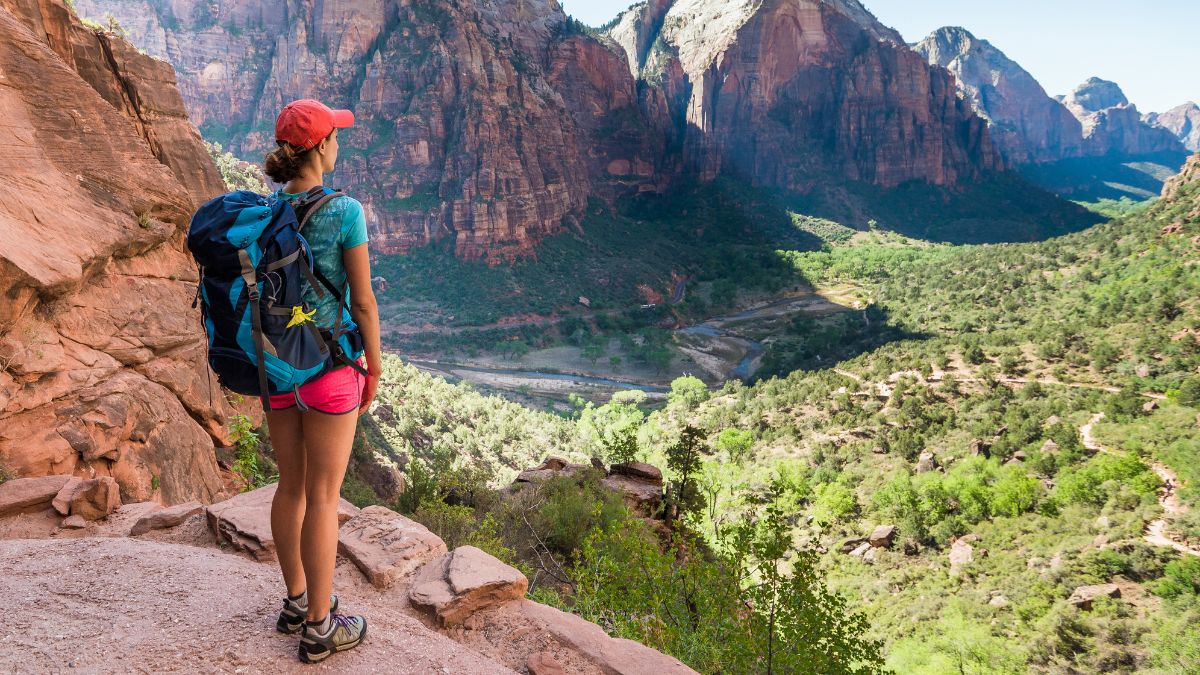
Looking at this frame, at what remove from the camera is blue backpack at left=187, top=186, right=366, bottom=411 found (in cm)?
224

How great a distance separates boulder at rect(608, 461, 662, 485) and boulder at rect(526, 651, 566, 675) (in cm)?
1199

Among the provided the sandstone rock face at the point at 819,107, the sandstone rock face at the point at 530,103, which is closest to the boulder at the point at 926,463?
the sandstone rock face at the point at 530,103

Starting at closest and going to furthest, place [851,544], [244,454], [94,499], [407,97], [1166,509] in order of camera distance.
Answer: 1. [94,499]
2. [244,454]
3. [1166,509]
4. [851,544]
5. [407,97]

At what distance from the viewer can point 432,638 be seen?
3141 millimetres

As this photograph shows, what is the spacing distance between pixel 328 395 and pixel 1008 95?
231 meters

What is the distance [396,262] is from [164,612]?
69141mm

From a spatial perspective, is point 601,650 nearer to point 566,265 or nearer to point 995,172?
point 566,265

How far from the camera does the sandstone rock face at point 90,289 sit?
567 centimetres

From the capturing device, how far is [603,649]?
11.6ft

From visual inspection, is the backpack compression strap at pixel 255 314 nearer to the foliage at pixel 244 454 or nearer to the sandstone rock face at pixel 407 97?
the foliage at pixel 244 454

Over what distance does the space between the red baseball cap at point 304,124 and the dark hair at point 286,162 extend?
0.09 feet

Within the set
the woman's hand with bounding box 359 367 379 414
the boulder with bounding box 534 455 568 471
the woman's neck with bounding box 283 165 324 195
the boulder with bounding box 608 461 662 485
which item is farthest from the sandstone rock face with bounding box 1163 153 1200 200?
the woman's neck with bounding box 283 165 324 195

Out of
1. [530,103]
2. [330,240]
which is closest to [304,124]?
[330,240]

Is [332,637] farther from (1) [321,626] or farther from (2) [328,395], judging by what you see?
(2) [328,395]
